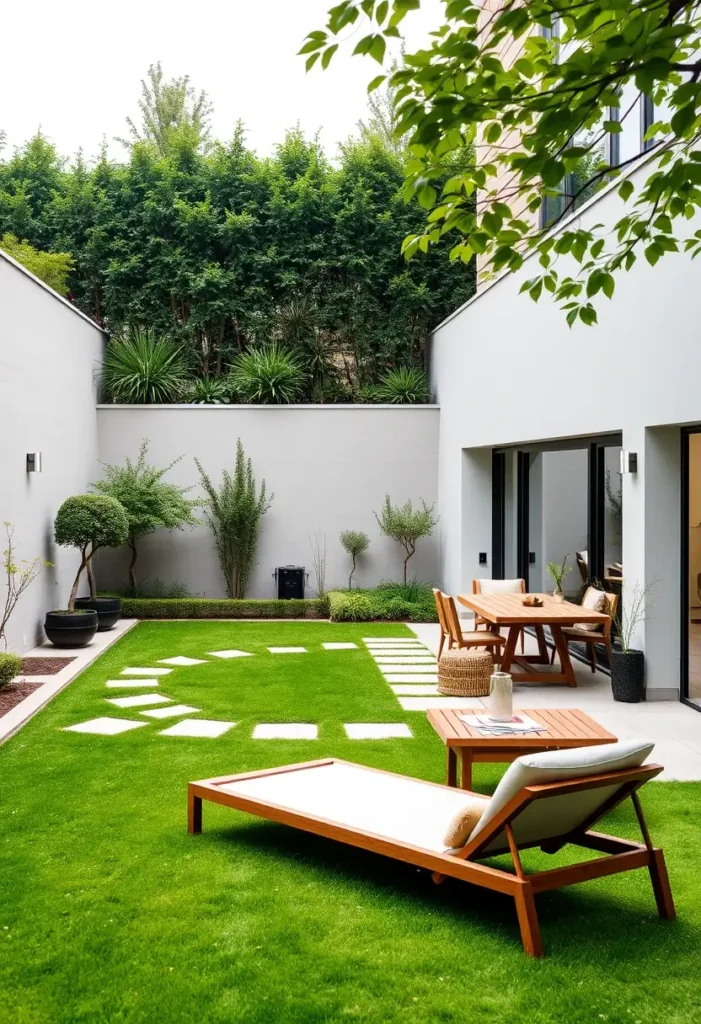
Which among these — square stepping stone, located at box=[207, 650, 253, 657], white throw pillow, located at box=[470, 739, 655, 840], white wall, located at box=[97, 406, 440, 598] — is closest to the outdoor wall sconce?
square stepping stone, located at box=[207, 650, 253, 657]

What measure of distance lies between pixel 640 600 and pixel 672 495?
0.91m

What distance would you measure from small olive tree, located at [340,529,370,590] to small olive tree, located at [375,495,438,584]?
34cm

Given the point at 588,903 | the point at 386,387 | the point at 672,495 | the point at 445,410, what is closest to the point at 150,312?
the point at 386,387

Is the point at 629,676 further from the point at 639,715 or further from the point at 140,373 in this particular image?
the point at 140,373

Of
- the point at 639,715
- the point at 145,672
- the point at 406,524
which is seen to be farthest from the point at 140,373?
the point at 639,715

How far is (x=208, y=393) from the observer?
53.9 ft

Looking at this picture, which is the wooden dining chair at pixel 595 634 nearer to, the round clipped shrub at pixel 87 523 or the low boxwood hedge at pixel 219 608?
the low boxwood hedge at pixel 219 608

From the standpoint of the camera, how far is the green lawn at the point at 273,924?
11.1 ft

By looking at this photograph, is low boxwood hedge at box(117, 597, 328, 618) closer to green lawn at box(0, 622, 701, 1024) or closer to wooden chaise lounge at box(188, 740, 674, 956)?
green lawn at box(0, 622, 701, 1024)

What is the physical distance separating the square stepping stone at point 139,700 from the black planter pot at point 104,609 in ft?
13.8

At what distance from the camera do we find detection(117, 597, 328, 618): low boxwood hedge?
47.6 ft

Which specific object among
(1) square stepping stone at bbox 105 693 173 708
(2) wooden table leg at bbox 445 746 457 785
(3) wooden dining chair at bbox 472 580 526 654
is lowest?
(1) square stepping stone at bbox 105 693 173 708

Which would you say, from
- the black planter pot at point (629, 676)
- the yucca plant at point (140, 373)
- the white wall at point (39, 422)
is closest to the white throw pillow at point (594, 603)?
the black planter pot at point (629, 676)

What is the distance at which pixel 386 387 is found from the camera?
1716 centimetres
